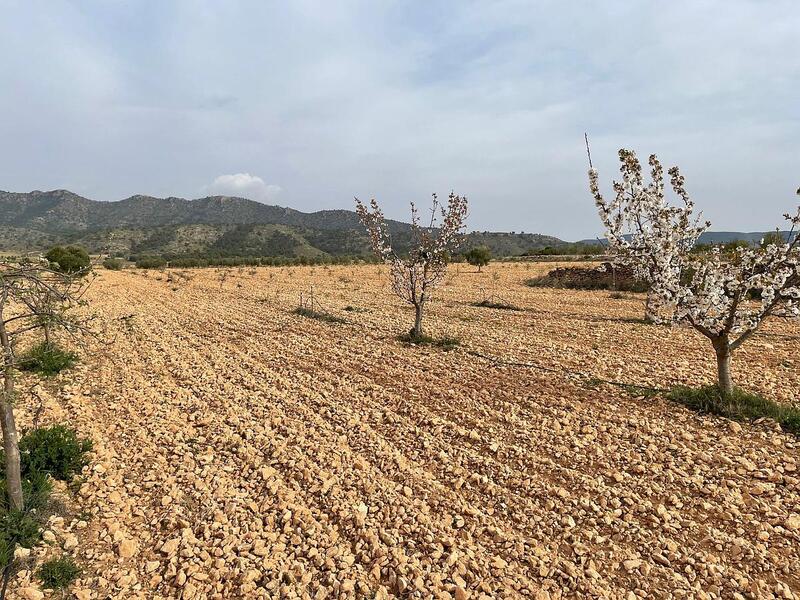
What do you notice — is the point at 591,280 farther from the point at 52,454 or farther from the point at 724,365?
the point at 52,454

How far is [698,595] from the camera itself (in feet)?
13.3

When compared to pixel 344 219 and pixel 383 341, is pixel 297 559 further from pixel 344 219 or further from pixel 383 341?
pixel 344 219

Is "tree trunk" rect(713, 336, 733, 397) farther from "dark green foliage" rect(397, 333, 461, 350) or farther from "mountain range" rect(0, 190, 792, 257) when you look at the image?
"mountain range" rect(0, 190, 792, 257)

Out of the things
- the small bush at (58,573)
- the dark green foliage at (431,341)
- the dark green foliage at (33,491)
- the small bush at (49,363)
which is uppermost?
the small bush at (49,363)

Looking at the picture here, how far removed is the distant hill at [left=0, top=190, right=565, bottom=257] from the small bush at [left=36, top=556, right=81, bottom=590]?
2268 inches

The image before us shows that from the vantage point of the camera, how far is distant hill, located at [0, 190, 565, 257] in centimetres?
8631

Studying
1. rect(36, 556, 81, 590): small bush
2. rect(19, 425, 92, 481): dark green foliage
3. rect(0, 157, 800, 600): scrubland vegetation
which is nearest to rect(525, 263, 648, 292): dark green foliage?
rect(0, 157, 800, 600): scrubland vegetation

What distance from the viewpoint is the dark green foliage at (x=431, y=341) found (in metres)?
12.5

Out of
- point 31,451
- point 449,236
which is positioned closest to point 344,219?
point 449,236

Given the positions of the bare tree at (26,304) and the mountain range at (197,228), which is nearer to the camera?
the bare tree at (26,304)

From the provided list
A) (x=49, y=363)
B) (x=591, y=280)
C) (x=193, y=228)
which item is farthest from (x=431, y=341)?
(x=193, y=228)

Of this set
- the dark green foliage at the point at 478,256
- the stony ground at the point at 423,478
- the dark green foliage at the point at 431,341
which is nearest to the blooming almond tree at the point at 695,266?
the stony ground at the point at 423,478

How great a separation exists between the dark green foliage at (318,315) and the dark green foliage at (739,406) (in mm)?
10813

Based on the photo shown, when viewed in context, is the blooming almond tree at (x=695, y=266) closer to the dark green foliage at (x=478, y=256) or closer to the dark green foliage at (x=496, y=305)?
the dark green foliage at (x=496, y=305)
